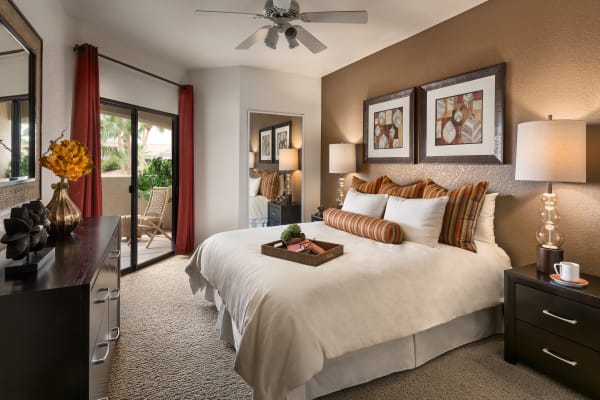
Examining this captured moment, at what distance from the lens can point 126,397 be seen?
184 cm

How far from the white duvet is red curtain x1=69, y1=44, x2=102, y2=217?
158 cm

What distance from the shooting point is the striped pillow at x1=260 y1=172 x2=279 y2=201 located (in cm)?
485

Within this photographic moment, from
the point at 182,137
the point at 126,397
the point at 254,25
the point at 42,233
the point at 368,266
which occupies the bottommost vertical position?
the point at 126,397

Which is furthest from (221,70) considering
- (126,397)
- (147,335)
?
(126,397)

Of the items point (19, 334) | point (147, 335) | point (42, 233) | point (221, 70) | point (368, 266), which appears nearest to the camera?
point (19, 334)

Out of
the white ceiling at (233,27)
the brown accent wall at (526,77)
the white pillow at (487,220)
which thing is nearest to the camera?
the brown accent wall at (526,77)

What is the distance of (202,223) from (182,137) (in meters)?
1.26

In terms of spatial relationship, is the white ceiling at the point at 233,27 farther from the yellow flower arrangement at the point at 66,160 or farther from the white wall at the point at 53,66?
the yellow flower arrangement at the point at 66,160

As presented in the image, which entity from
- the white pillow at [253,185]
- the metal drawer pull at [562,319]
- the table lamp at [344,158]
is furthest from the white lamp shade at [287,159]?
the metal drawer pull at [562,319]

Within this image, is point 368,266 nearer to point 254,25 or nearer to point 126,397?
point 126,397

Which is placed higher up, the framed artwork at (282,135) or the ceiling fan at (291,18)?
the ceiling fan at (291,18)

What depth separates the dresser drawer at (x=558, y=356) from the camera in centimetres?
178

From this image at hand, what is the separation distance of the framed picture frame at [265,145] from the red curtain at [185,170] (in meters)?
0.96

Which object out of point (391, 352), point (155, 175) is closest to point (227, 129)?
point (155, 175)
